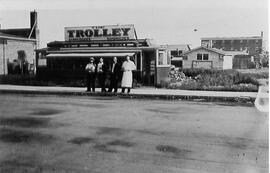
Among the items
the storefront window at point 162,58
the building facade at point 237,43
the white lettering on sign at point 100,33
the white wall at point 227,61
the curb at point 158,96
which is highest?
the building facade at point 237,43

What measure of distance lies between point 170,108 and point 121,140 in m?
4.15

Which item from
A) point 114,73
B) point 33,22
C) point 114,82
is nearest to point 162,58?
point 114,82

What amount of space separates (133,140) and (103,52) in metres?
12.9

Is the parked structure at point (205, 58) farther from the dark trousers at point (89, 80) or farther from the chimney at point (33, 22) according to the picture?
the dark trousers at point (89, 80)

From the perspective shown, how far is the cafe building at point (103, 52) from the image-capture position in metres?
18.6

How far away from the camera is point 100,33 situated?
66.6 ft

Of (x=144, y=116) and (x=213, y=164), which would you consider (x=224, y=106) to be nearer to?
(x=144, y=116)

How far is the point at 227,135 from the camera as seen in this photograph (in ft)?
21.7

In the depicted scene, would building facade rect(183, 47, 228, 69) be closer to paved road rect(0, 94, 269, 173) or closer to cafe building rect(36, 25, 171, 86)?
cafe building rect(36, 25, 171, 86)

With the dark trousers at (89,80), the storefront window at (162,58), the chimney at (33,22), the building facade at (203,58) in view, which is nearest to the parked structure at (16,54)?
the chimney at (33,22)

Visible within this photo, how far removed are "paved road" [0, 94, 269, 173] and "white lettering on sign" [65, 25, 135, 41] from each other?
10478 mm

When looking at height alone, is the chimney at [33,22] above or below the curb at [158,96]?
above

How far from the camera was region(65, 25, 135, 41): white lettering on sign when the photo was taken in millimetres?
19781

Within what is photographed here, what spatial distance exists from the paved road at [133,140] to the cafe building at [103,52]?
29.0ft
